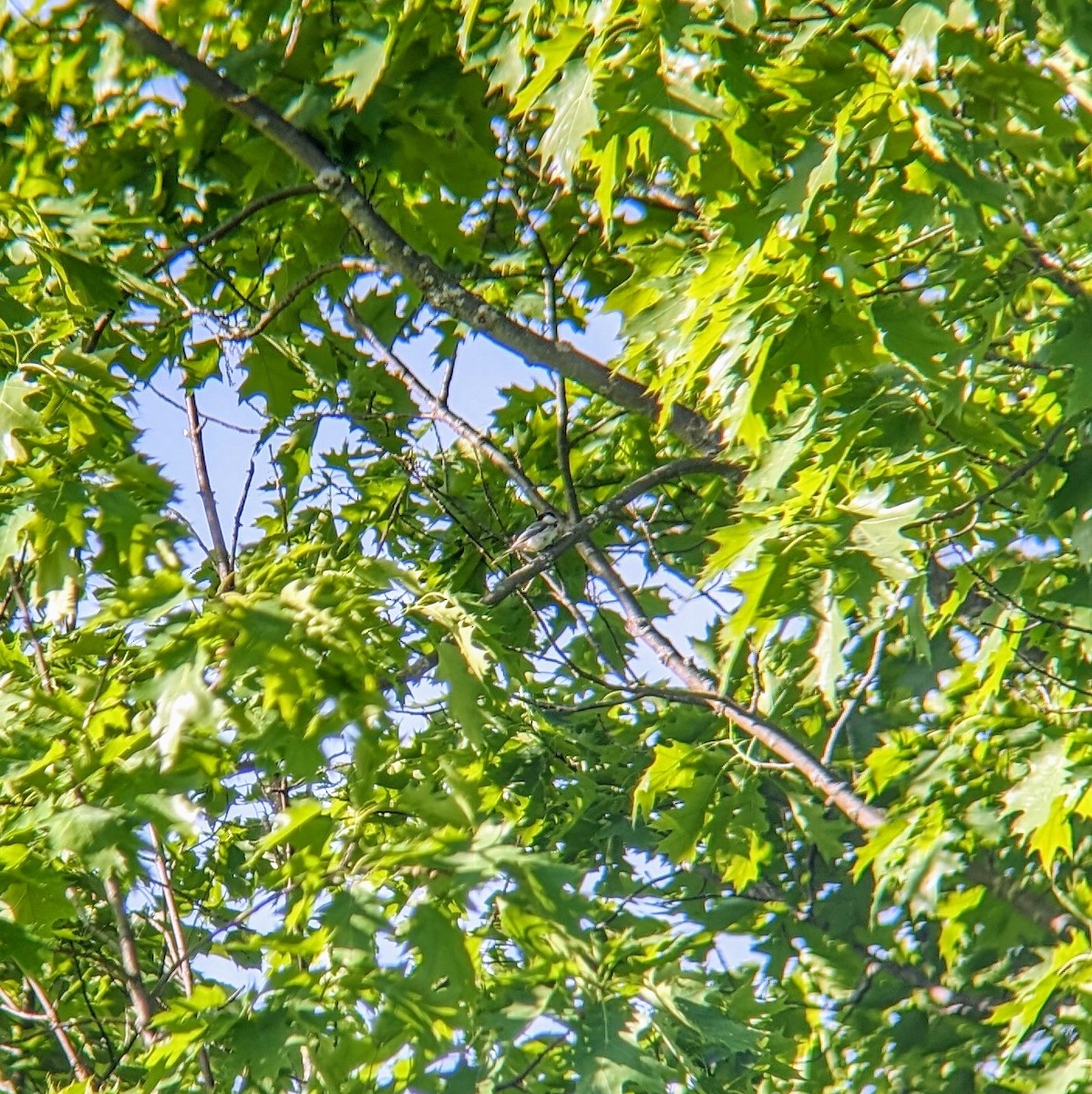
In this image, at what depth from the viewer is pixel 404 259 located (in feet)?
10.2

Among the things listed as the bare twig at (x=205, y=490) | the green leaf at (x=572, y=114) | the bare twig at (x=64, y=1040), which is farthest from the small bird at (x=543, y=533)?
the bare twig at (x=64, y=1040)

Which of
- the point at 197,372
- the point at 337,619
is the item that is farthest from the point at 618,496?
the point at 337,619

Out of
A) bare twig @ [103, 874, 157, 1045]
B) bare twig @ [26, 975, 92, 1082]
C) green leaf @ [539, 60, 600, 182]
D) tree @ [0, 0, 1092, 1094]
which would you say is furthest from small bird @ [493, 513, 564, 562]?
bare twig @ [26, 975, 92, 1082]

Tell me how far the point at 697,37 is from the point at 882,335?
65 cm

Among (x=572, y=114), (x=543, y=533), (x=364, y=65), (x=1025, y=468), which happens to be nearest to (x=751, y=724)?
(x=543, y=533)

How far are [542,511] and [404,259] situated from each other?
0.91 m

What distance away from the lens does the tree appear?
7.16 ft

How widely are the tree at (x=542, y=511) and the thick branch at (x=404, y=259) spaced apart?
13mm

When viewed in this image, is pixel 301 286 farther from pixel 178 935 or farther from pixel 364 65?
pixel 178 935

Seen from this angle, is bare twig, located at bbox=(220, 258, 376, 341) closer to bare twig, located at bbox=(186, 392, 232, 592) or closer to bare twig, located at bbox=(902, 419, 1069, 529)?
bare twig, located at bbox=(186, 392, 232, 592)

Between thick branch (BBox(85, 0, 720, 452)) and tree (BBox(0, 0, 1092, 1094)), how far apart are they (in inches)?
0.5

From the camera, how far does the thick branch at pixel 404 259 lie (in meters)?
2.79

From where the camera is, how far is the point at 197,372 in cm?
368

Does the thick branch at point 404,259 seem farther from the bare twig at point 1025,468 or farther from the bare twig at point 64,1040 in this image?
the bare twig at point 64,1040
